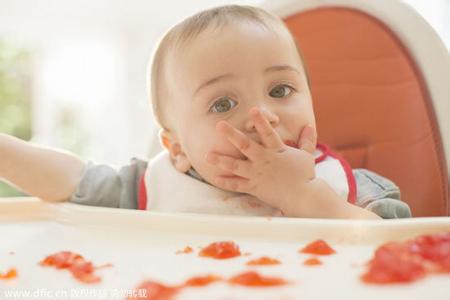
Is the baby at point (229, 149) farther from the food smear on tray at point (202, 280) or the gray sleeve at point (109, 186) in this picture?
the food smear on tray at point (202, 280)

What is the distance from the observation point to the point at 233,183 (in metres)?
0.78

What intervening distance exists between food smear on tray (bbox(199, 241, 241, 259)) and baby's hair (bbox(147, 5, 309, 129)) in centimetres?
41

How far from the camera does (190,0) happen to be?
354 cm

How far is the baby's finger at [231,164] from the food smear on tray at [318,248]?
232 millimetres

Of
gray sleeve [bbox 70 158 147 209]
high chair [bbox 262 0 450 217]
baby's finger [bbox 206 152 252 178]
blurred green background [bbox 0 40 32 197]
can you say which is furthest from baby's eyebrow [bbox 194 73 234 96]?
blurred green background [bbox 0 40 32 197]

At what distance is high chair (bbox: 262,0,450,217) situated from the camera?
0.97 metres

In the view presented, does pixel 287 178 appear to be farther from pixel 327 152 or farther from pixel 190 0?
pixel 190 0

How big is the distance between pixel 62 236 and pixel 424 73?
696 millimetres

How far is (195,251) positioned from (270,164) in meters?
0.22

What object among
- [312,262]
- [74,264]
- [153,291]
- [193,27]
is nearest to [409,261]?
[312,262]

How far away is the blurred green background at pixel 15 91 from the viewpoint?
4367 millimetres

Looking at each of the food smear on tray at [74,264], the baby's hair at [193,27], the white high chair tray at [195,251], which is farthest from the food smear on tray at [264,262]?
the baby's hair at [193,27]

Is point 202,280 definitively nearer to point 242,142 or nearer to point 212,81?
point 242,142

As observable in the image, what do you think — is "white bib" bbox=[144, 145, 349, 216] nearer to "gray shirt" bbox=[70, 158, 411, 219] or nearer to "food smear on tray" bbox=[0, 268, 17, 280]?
"gray shirt" bbox=[70, 158, 411, 219]
